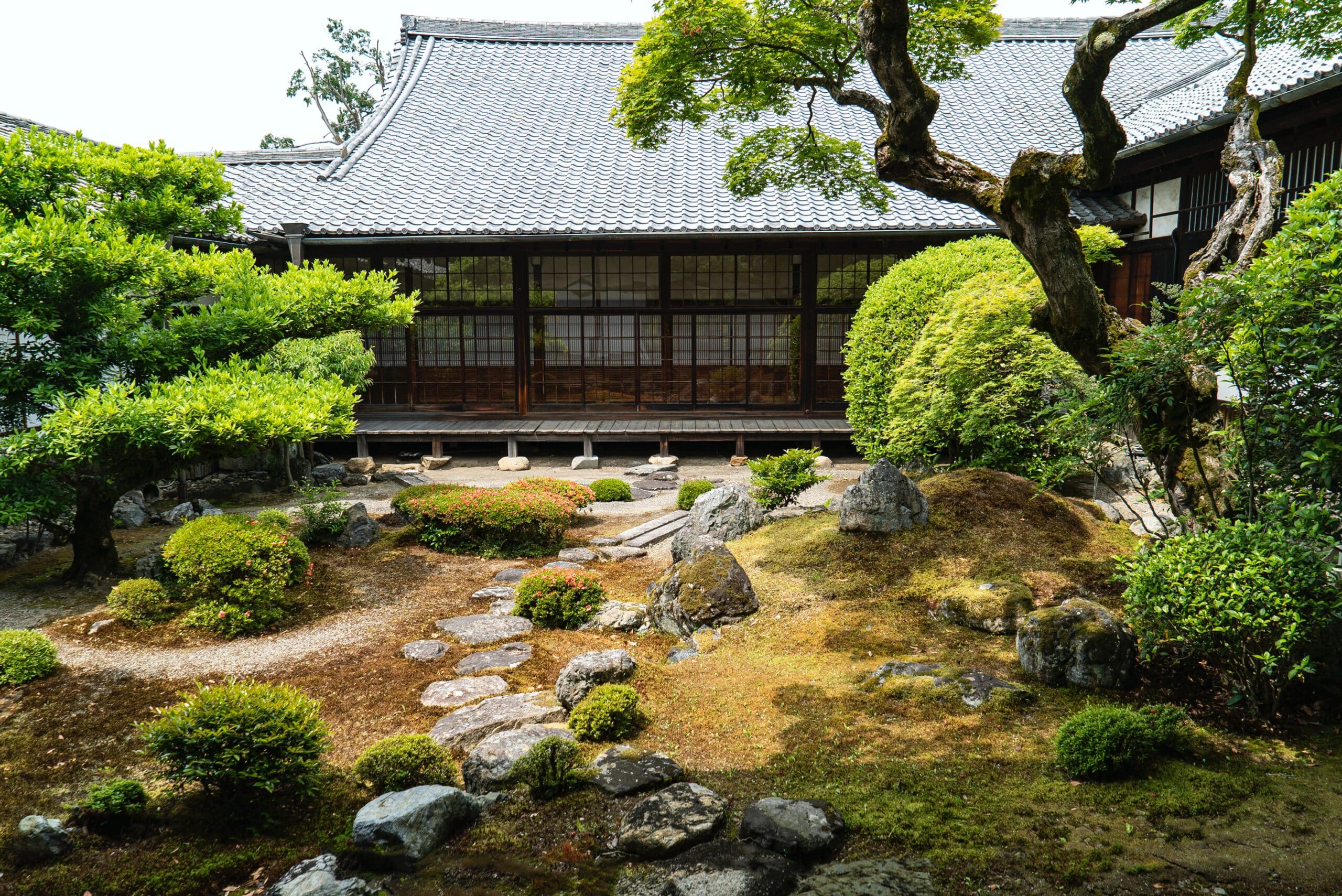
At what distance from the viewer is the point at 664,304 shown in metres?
17.5

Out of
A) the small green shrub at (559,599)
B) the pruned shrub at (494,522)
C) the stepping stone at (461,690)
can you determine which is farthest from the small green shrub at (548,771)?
the pruned shrub at (494,522)

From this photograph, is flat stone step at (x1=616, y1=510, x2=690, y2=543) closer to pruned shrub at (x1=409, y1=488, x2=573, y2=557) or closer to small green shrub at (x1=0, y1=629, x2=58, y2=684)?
pruned shrub at (x1=409, y1=488, x2=573, y2=557)

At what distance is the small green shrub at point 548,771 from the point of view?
489 centimetres

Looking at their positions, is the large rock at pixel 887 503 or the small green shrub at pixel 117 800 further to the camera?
the large rock at pixel 887 503

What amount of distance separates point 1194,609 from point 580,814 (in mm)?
3465

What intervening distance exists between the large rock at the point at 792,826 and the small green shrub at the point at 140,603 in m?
5.88

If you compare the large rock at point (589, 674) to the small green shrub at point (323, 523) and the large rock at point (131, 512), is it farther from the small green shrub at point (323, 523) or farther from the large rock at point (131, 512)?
the large rock at point (131, 512)

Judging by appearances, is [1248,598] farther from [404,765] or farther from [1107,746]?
[404,765]

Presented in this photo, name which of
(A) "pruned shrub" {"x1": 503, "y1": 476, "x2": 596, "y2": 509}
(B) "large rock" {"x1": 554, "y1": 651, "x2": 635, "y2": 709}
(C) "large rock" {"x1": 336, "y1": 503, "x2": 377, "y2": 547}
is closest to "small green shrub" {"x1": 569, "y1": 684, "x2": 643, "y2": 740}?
(B) "large rock" {"x1": 554, "y1": 651, "x2": 635, "y2": 709}

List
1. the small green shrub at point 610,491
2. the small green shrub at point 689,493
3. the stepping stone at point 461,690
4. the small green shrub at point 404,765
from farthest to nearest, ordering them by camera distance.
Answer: the small green shrub at point 610,491 → the small green shrub at point 689,493 → the stepping stone at point 461,690 → the small green shrub at point 404,765

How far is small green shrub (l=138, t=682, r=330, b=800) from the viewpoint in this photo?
186 inches

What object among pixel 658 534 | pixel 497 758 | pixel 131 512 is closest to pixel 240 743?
pixel 497 758

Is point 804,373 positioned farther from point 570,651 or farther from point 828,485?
point 570,651

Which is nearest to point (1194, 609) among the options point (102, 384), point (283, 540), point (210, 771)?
point (210, 771)
